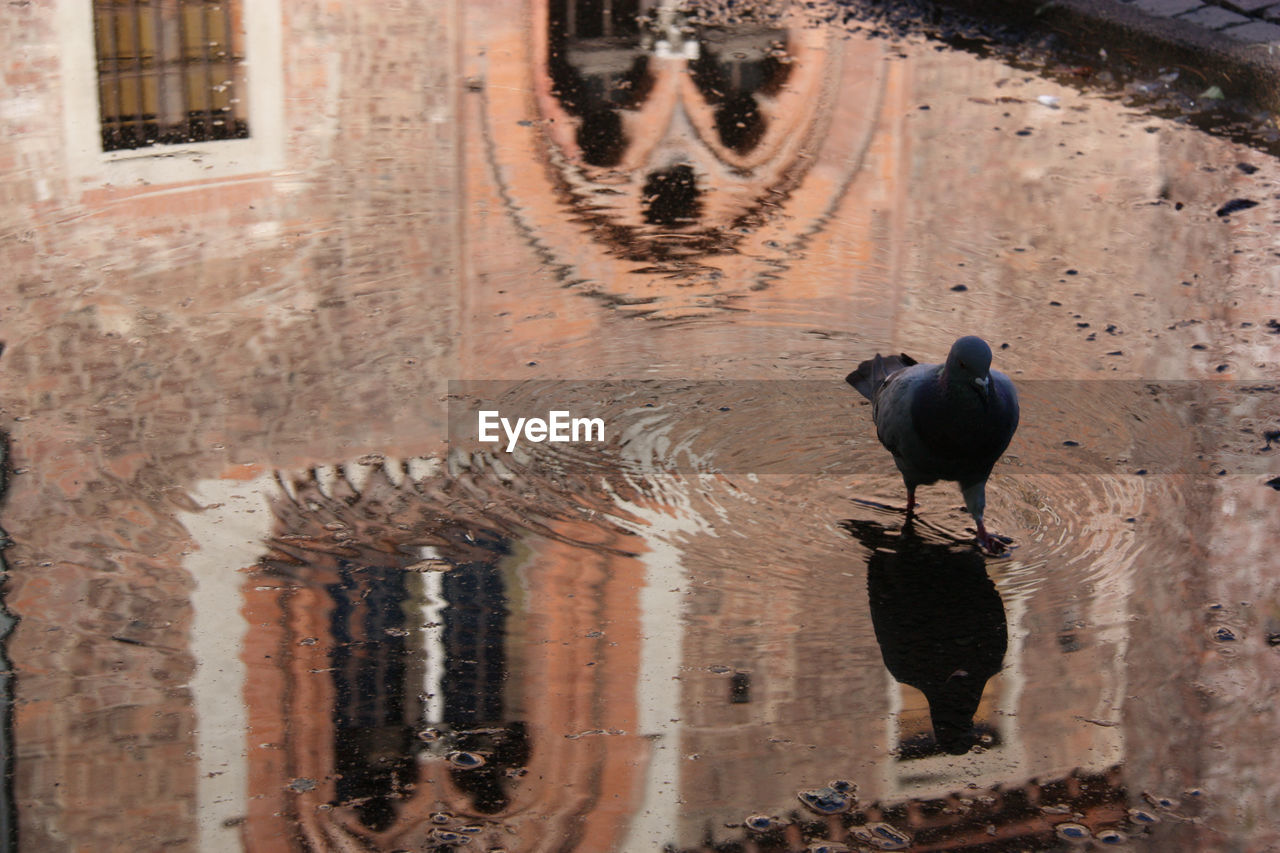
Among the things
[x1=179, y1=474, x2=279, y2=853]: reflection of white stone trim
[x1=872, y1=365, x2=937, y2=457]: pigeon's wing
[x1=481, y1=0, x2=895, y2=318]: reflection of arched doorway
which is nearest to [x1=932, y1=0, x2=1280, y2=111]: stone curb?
[x1=481, y1=0, x2=895, y2=318]: reflection of arched doorway

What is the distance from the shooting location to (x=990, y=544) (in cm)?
372

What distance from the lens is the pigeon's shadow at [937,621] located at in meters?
3.25

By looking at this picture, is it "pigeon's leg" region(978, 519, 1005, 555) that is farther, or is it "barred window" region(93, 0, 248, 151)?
"barred window" region(93, 0, 248, 151)

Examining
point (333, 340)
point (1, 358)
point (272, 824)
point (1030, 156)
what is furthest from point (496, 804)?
point (1030, 156)

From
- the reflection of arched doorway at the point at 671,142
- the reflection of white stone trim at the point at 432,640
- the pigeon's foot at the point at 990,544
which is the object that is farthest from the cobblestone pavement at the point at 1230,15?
the reflection of white stone trim at the point at 432,640

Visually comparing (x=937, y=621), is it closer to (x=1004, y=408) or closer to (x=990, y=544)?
(x=990, y=544)

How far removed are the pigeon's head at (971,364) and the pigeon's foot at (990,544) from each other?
1.60ft

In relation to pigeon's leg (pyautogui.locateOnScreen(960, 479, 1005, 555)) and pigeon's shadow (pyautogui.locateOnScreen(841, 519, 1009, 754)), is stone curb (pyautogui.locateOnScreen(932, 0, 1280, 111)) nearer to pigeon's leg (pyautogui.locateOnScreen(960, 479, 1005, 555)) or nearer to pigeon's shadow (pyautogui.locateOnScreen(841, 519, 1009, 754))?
pigeon's leg (pyautogui.locateOnScreen(960, 479, 1005, 555))

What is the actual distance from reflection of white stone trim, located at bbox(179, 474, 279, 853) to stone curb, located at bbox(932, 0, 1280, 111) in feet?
17.3

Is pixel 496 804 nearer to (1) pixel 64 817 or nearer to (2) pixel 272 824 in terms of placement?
(2) pixel 272 824

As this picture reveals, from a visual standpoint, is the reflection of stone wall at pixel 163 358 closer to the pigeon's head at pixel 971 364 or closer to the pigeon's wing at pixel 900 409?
the pigeon's wing at pixel 900 409

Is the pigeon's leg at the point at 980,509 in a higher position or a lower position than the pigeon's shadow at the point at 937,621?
higher

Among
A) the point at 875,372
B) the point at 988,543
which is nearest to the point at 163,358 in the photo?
the point at 875,372

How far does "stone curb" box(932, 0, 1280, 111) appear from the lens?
22.0ft
